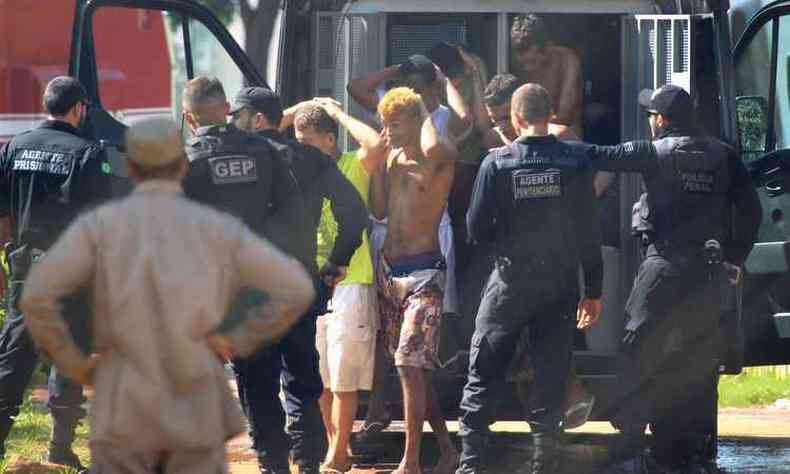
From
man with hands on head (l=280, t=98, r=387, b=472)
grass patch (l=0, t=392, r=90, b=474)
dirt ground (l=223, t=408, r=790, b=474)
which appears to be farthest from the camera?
dirt ground (l=223, t=408, r=790, b=474)

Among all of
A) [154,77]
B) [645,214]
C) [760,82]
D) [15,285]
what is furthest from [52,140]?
[154,77]

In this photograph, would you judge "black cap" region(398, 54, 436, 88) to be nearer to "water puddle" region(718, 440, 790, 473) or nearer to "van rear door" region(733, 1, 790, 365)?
"van rear door" region(733, 1, 790, 365)

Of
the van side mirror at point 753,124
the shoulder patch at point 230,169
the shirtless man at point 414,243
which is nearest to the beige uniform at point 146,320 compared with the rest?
the shoulder patch at point 230,169

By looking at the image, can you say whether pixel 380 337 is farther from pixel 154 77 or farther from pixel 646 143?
pixel 154 77

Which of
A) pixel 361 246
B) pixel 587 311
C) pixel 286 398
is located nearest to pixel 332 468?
pixel 286 398

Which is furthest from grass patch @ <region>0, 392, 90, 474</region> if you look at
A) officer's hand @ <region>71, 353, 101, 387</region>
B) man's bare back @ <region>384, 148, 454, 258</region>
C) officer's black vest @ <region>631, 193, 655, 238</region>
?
officer's hand @ <region>71, 353, 101, 387</region>

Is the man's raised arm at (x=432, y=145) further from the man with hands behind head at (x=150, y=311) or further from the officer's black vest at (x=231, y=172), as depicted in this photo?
the man with hands behind head at (x=150, y=311)

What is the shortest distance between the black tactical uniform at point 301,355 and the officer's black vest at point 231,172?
0.19 m

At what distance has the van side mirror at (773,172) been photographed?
27.8ft

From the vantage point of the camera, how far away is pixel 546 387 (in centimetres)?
761

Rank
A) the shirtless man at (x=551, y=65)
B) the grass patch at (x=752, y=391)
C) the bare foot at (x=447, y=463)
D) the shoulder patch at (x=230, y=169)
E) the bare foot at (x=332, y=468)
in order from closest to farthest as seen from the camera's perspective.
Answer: the shoulder patch at (x=230, y=169)
the bare foot at (x=332, y=468)
the bare foot at (x=447, y=463)
the shirtless man at (x=551, y=65)
the grass patch at (x=752, y=391)

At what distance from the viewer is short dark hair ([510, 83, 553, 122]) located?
745 cm

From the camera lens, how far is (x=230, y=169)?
23.7 ft

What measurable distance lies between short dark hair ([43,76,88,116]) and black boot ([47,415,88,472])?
144 cm
